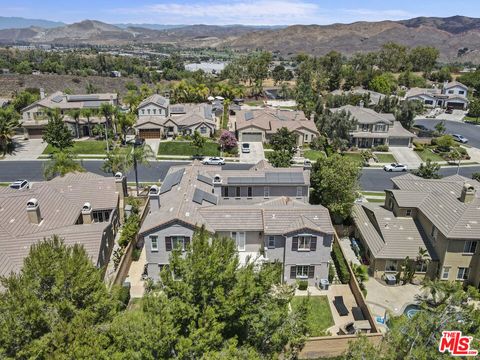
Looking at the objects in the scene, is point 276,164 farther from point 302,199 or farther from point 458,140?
point 458,140

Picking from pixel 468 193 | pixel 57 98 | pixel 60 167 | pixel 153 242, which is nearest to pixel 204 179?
pixel 153 242

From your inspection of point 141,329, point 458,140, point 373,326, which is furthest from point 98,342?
point 458,140

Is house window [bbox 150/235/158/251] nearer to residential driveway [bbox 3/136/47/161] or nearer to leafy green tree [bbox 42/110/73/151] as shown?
leafy green tree [bbox 42/110/73/151]

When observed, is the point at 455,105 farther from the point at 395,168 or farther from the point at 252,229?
the point at 252,229

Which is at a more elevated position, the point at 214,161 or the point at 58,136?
the point at 58,136

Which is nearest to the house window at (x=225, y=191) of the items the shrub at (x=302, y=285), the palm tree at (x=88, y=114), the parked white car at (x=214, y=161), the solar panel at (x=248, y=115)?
the shrub at (x=302, y=285)

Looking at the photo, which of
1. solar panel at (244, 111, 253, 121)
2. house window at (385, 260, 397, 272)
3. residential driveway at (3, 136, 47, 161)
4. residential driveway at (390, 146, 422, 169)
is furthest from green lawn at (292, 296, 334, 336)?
residential driveway at (3, 136, 47, 161)

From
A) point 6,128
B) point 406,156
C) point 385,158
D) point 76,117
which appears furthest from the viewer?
point 76,117
